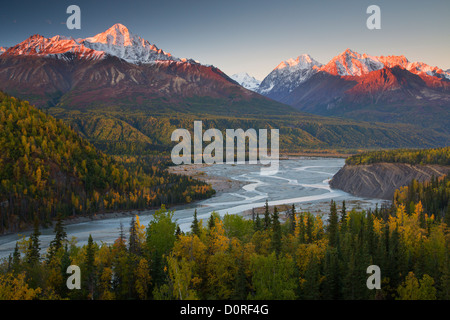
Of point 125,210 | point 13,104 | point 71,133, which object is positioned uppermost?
point 13,104

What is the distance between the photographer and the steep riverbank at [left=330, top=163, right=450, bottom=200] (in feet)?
438

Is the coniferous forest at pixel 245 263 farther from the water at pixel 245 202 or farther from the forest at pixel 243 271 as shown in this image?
the water at pixel 245 202

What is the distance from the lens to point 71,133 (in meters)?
140

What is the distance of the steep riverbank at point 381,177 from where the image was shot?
134 m

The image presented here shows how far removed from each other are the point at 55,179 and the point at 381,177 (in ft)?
340

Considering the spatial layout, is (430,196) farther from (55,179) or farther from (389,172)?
(55,179)

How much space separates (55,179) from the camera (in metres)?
119

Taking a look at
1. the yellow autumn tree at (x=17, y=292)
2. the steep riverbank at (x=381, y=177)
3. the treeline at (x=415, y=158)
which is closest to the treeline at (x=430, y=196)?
the steep riverbank at (x=381, y=177)

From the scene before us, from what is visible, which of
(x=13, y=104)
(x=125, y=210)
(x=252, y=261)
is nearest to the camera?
(x=252, y=261)

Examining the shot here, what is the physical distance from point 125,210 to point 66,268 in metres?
71.6
